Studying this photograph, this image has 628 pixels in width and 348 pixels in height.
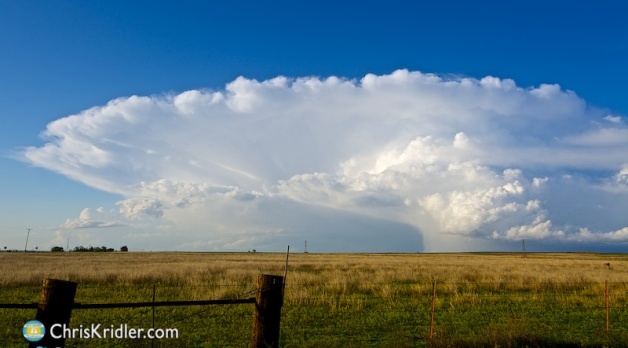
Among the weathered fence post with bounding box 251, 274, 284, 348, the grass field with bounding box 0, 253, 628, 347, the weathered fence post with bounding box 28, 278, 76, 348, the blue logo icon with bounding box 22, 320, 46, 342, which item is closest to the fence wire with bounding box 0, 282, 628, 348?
the grass field with bounding box 0, 253, 628, 347

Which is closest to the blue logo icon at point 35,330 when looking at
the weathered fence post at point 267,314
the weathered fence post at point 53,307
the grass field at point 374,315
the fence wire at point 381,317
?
the weathered fence post at point 53,307

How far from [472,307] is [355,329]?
6151 mm

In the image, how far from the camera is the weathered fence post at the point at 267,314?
495cm

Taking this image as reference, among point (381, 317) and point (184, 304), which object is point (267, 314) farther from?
point (381, 317)

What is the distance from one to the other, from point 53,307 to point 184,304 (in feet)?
3.89

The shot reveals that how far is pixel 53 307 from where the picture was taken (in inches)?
167

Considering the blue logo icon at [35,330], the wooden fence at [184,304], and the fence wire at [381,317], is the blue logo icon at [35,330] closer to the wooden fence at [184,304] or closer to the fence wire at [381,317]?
the wooden fence at [184,304]

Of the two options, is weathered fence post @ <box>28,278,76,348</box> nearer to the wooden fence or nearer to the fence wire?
the wooden fence

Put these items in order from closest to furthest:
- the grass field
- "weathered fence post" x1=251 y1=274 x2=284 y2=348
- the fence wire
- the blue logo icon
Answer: the blue logo icon, "weathered fence post" x1=251 y1=274 x2=284 y2=348, the fence wire, the grass field

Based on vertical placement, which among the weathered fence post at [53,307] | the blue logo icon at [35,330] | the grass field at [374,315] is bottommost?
the grass field at [374,315]

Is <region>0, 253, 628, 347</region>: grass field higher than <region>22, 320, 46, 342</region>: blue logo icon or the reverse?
the reverse

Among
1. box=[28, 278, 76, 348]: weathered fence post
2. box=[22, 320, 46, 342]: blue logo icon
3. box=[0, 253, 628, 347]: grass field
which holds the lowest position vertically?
box=[0, 253, 628, 347]: grass field

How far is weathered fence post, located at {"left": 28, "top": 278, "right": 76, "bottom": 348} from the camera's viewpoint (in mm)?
4223

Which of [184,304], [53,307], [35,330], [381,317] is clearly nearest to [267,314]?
[184,304]
